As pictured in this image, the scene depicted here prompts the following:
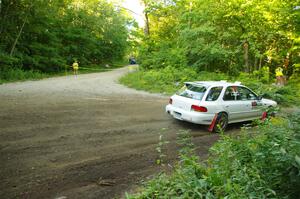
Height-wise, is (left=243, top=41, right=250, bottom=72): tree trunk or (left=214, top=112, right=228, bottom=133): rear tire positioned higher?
(left=243, top=41, right=250, bottom=72): tree trunk

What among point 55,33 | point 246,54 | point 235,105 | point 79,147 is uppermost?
point 55,33

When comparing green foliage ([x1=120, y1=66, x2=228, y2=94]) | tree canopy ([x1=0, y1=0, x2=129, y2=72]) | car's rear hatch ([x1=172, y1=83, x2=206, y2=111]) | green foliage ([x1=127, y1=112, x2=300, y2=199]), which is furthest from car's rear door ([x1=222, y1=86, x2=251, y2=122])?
tree canopy ([x1=0, y1=0, x2=129, y2=72])

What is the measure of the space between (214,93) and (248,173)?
490 cm

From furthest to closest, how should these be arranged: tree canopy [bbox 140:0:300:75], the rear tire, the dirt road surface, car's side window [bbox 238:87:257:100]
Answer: tree canopy [bbox 140:0:300:75], car's side window [bbox 238:87:257:100], the rear tire, the dirt road surface

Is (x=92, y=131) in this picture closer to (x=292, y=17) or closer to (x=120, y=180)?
(x=120, y=180)

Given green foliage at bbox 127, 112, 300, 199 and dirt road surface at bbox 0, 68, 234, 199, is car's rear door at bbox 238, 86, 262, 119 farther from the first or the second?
green foliage at bbox 127, 112, 300, 199

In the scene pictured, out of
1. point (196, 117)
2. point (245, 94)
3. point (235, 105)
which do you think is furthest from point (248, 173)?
point (245, 94)

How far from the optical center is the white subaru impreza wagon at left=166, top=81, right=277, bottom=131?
7.61 metres

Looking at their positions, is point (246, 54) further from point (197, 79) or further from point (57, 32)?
point (57, 32)

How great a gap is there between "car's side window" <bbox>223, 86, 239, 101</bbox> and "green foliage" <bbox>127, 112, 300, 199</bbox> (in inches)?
159

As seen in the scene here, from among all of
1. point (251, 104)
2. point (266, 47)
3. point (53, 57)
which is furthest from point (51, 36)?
point (251, 104)

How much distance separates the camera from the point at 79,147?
19.6 feet

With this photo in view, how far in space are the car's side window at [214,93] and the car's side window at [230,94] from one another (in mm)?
262

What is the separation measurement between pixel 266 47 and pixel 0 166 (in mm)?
20175
